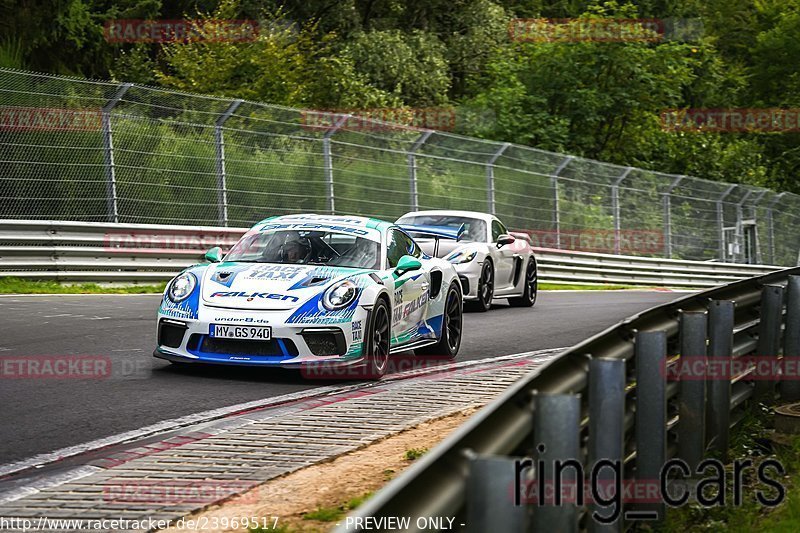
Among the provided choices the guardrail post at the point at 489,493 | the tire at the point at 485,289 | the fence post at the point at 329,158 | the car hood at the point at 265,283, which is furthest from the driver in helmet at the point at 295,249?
the fence post at the point at 329,158

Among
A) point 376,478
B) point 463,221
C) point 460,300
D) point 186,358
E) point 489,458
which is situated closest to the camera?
point 489,458

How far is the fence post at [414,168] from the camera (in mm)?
24625

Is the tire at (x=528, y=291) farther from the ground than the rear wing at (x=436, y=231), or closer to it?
closer to it

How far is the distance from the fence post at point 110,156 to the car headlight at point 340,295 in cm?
928

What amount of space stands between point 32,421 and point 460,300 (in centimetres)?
553

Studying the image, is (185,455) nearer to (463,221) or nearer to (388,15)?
(463,221)

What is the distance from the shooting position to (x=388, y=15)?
4347 centimetres

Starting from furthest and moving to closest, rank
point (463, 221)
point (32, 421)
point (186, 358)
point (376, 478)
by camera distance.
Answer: point (463, 221)
point (186, 358)
point (32, 421)
point (376, 478)

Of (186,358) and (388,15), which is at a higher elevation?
(388,15)

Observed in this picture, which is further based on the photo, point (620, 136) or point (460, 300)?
point (620, 136)

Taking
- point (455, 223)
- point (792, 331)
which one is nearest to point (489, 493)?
point (792, 331)

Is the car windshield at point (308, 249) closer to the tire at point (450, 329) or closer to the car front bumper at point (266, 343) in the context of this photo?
the car front bumper at point (266, 343)

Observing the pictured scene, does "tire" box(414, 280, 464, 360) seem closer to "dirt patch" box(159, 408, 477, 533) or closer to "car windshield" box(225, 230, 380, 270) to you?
"car windshield" box(225, 230, 380, 270)

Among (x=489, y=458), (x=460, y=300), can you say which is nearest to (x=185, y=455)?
(x=489, y=458)
